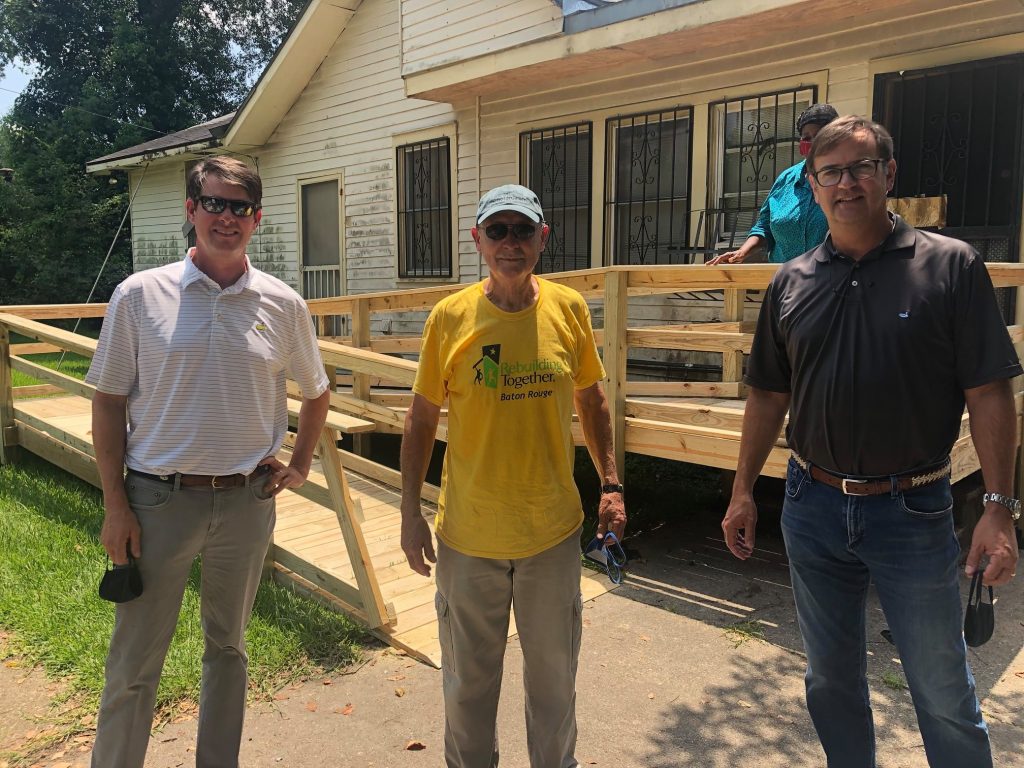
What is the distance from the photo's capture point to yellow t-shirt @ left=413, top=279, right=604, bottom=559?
2.22 metres

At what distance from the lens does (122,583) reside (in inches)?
87.8

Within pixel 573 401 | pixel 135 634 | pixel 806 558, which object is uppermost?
pixel 573 401

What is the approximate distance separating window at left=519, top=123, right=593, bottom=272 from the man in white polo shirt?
19.1ft

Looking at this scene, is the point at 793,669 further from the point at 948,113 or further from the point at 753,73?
the point at 753,73

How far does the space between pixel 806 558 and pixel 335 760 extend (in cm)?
176

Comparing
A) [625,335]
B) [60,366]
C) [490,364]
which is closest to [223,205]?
[490,364]

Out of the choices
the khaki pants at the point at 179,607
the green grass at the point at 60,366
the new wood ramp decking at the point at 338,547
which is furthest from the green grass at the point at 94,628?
the green grass at the point at 60,366

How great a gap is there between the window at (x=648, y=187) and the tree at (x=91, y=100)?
54.5 feet

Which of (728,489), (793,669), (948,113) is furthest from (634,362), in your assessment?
(793,669)

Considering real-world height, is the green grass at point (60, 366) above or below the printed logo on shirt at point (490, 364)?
below

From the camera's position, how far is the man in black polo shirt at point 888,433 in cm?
203

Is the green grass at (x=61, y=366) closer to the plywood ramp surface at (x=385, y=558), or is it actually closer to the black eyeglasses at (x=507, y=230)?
the plywood ramp surface at (x=385, y=558)

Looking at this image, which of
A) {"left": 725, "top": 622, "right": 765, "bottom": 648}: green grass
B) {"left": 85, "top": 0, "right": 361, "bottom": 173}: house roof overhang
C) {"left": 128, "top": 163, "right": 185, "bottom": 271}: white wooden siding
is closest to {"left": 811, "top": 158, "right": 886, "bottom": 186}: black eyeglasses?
{"left": 725, "top": 622, "right": 765, "bottom": 648}: green grass

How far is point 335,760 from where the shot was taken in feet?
9.30
